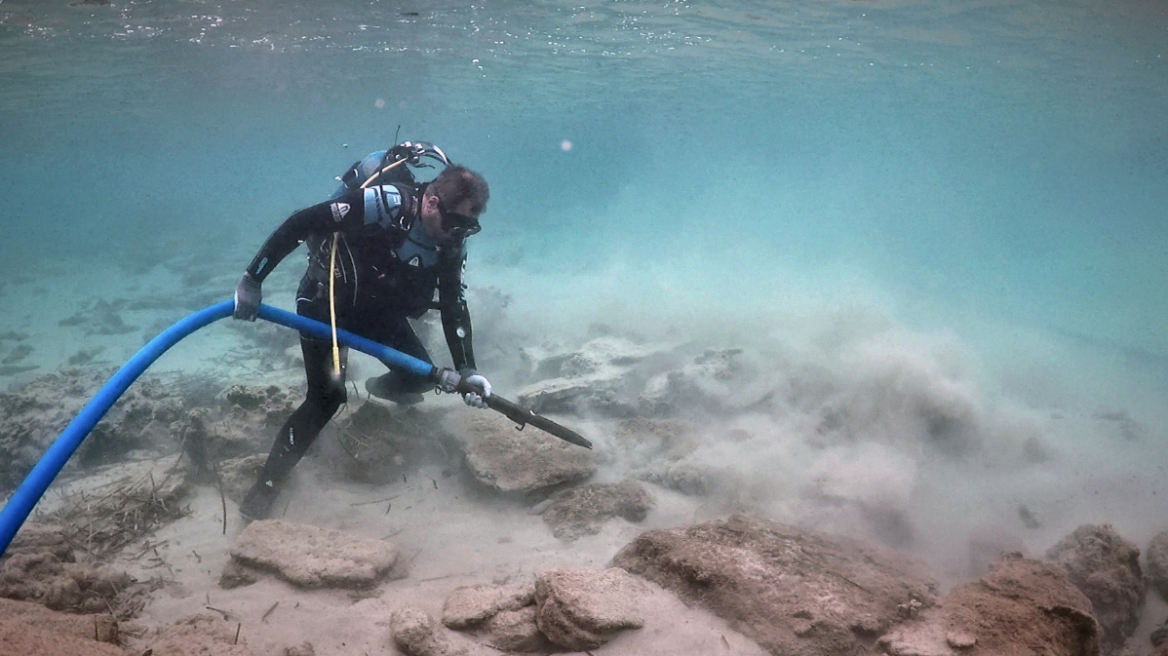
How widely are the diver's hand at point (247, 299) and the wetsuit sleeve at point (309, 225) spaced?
0.10 metres

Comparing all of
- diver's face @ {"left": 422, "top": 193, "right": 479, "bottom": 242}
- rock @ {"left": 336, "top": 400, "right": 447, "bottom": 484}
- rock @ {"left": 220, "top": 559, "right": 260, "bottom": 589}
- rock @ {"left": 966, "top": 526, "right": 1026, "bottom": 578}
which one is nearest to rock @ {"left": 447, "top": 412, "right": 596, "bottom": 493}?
rock @ {"left": 336, "top": 400, "right": 447, "bottom": 484}

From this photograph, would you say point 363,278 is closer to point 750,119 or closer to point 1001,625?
point 1001,625

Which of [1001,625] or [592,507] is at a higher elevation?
[1001,625]

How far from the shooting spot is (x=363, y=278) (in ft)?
16.8

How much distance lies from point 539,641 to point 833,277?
25690 millimetres

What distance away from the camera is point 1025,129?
42.3m

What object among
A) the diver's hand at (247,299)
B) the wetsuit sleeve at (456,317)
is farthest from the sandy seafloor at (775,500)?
the diver's hand at (247,299)

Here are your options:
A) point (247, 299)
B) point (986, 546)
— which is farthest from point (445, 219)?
point (986, 546)

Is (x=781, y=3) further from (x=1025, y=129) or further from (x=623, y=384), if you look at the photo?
(x=1025, y=129)

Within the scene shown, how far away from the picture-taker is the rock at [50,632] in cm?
216

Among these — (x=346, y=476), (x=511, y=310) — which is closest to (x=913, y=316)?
(x=511, y=310)

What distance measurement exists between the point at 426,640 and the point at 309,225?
337 cm

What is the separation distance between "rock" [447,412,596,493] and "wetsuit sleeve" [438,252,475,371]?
3.72 ft

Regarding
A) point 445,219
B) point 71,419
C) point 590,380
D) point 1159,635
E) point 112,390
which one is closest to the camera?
point 112,390
